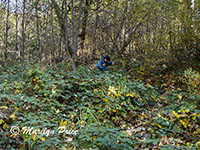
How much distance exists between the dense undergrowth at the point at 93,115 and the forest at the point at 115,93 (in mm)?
17

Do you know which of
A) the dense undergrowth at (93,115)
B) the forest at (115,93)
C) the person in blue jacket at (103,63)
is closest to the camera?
the dense undergrowth at (93,115)

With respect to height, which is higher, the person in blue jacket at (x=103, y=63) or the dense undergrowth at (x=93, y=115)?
the person in blue jacket at (x=103, y=63)

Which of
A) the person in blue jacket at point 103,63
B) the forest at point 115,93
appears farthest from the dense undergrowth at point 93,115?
the person in blue jacket at point 103,63

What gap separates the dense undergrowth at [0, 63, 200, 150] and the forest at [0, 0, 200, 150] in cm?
2

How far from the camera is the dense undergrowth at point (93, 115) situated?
270 cm

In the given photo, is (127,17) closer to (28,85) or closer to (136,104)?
(136,104)

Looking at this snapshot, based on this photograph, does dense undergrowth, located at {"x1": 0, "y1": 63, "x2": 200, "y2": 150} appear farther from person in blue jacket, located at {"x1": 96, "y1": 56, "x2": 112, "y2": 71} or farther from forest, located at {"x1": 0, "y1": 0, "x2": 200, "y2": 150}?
person in blue jacket, located at {"x1": 96, "y1": 56, "x2": 112, "y2": 71}

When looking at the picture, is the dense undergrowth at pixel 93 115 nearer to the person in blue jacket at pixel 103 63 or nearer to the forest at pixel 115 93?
the forest at pixel 115 93

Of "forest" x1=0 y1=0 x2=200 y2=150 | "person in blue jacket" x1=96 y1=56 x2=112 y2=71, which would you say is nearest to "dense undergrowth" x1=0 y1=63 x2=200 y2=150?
"forest" x1=0 y1=0 x2=200 y2=150

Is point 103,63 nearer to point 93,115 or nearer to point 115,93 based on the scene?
point 115,93

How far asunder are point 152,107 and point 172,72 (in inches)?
135

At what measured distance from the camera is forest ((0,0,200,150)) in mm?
2832

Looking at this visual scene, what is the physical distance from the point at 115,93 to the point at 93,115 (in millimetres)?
978

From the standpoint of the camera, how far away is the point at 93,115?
164 inches
